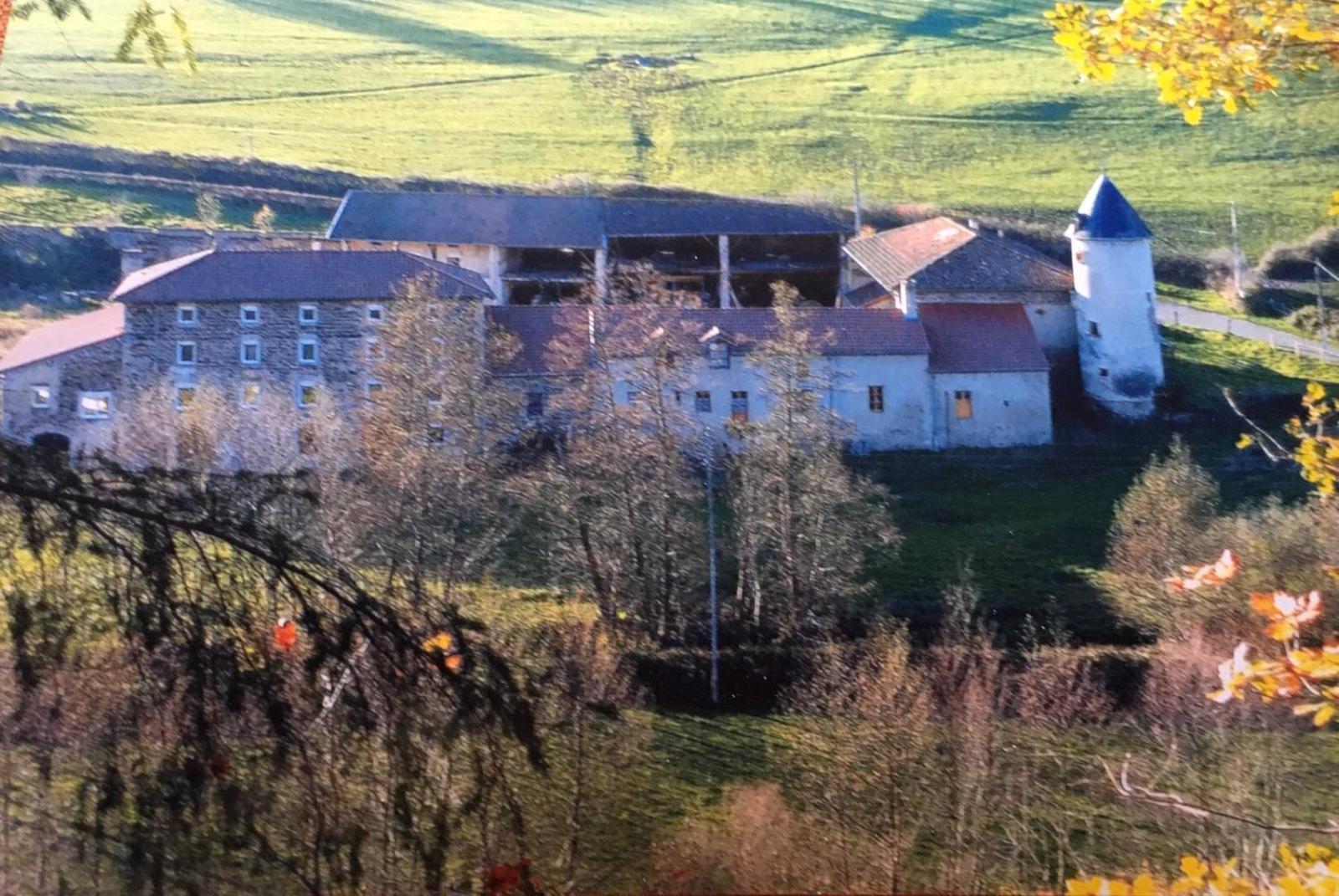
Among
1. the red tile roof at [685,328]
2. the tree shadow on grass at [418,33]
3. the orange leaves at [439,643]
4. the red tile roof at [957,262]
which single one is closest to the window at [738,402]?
the red tile roof at [685,328]

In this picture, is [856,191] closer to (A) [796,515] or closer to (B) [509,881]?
(A) [796,515]

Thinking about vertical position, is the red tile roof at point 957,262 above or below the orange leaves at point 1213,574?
above

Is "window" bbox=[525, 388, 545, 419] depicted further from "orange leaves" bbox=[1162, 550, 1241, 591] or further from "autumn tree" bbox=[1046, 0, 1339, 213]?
"orange leaves" bbox=[1162, 550, 1241, 591]

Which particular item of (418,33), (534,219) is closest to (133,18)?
(534,219)

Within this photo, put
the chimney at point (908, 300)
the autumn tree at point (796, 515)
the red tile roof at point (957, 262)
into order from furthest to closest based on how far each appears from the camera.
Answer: the red tile roof at point (957, 262), the chimney at point (908, 300), the autumn tree at point (796, 515)

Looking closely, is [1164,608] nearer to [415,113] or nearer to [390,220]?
[390,220]

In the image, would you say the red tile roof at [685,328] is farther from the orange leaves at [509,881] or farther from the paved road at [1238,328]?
the orange leaves at [509,881]

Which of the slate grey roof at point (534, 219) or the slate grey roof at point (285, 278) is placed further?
the slate grey roof at point (534, 219)

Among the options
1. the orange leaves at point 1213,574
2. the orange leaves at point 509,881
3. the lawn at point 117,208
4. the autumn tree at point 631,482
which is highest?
the lawn at point 117,208
